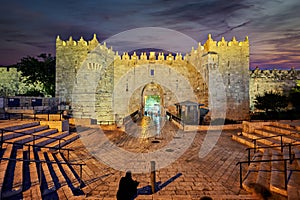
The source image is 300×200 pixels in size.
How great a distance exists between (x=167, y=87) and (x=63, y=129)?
19.4 metres

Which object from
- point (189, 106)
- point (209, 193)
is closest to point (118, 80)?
point (189, 106)

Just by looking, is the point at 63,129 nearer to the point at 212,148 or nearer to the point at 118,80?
the point at 212,148

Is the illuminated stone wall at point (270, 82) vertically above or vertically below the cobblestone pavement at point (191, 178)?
above

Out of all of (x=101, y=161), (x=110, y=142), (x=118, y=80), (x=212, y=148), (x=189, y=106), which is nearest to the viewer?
(x=101, y=161)

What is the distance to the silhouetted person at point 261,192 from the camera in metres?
4.35

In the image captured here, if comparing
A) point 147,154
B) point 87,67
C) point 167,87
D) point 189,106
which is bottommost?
point 147,154

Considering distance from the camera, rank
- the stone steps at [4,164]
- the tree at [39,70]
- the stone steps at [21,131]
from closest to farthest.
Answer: the stone steps at [4,164]
the stone steps at [21,131]
the tree at [39,70]

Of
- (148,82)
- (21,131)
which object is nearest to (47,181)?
(21,131)

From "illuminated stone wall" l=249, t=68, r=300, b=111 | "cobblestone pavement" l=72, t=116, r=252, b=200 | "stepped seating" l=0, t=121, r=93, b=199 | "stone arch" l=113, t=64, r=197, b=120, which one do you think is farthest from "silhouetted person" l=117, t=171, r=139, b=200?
"illuminated stone wall" l=249, t=68, r=300, b=111

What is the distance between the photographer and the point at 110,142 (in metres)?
10.3

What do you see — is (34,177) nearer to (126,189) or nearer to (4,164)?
(4,164)

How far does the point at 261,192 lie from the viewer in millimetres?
4469

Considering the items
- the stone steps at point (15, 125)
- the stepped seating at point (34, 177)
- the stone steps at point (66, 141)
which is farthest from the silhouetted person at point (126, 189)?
the stone steps at point (15, 125)

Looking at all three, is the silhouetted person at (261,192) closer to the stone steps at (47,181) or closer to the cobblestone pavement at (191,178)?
the cobblestone pavement at (191,178)
